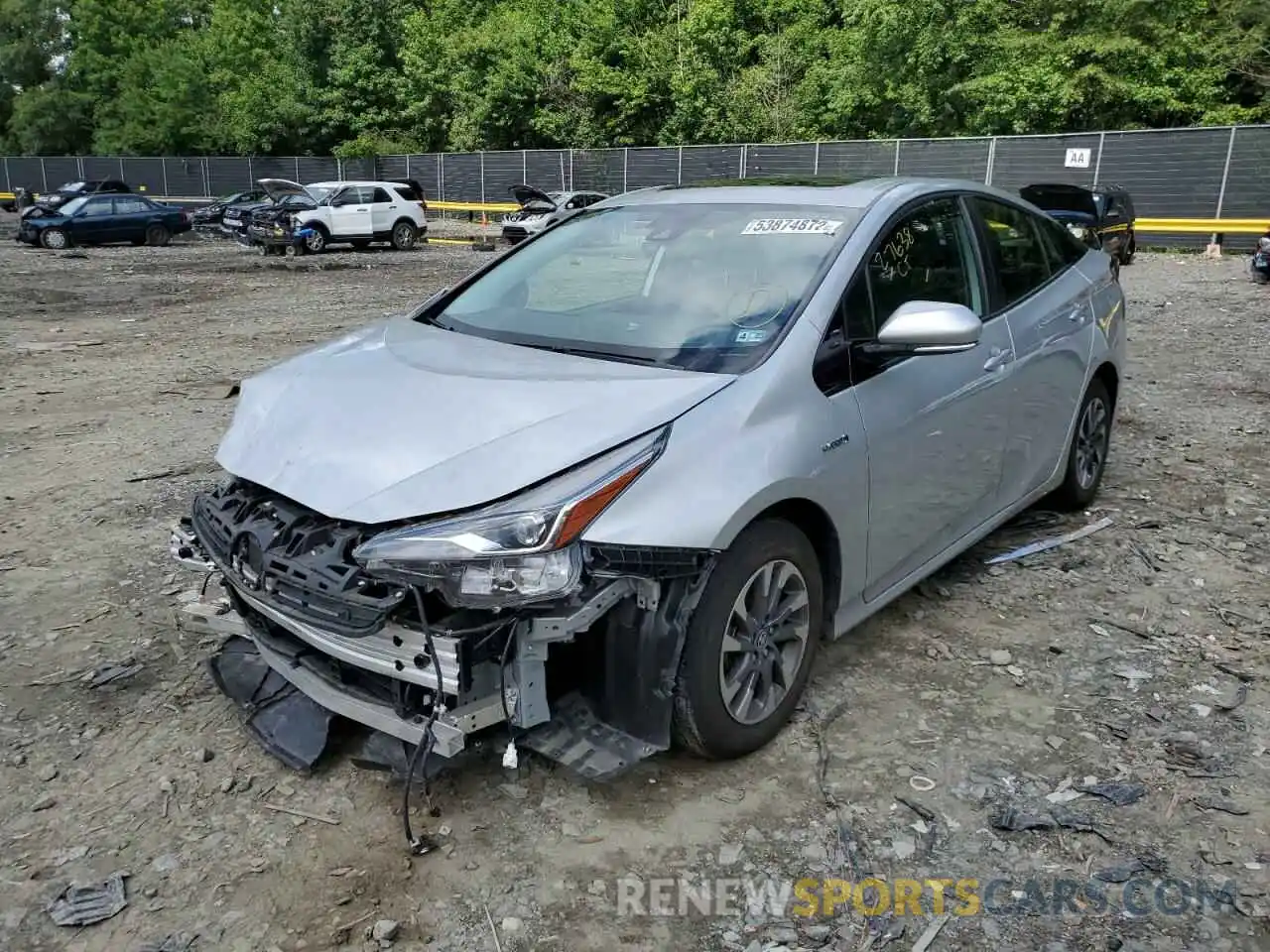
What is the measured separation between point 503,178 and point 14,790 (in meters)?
36.9

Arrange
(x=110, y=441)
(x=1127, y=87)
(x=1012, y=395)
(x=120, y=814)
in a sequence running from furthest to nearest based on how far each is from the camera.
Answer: (x=1127, y=87), (x=110, y=441), (x=1012, y=395), (x=120, y=814)

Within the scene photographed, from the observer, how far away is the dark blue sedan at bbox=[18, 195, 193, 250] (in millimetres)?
24844

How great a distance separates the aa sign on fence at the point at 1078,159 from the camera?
24.0m

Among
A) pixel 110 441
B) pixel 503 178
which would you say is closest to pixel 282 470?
pixel 110 441

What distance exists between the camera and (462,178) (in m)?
39.5

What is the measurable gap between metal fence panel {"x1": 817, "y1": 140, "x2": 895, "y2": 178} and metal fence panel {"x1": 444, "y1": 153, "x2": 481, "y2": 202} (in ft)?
51.2

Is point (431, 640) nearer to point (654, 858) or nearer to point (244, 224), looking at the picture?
point (654, 858)

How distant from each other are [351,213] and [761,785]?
940 inches

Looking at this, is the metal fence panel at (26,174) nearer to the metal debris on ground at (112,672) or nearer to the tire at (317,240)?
the tire at (317,240)

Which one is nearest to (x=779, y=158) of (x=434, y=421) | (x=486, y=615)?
(x=434, y=421)

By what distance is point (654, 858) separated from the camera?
274 centimetres

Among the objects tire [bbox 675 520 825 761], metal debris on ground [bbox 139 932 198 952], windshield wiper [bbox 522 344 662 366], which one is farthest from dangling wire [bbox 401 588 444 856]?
windshield wiper [bbox 522 344 662 366]

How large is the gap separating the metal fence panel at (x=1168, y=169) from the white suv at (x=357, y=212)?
17.2 metres

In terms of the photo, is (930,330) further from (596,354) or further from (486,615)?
(486,615)
